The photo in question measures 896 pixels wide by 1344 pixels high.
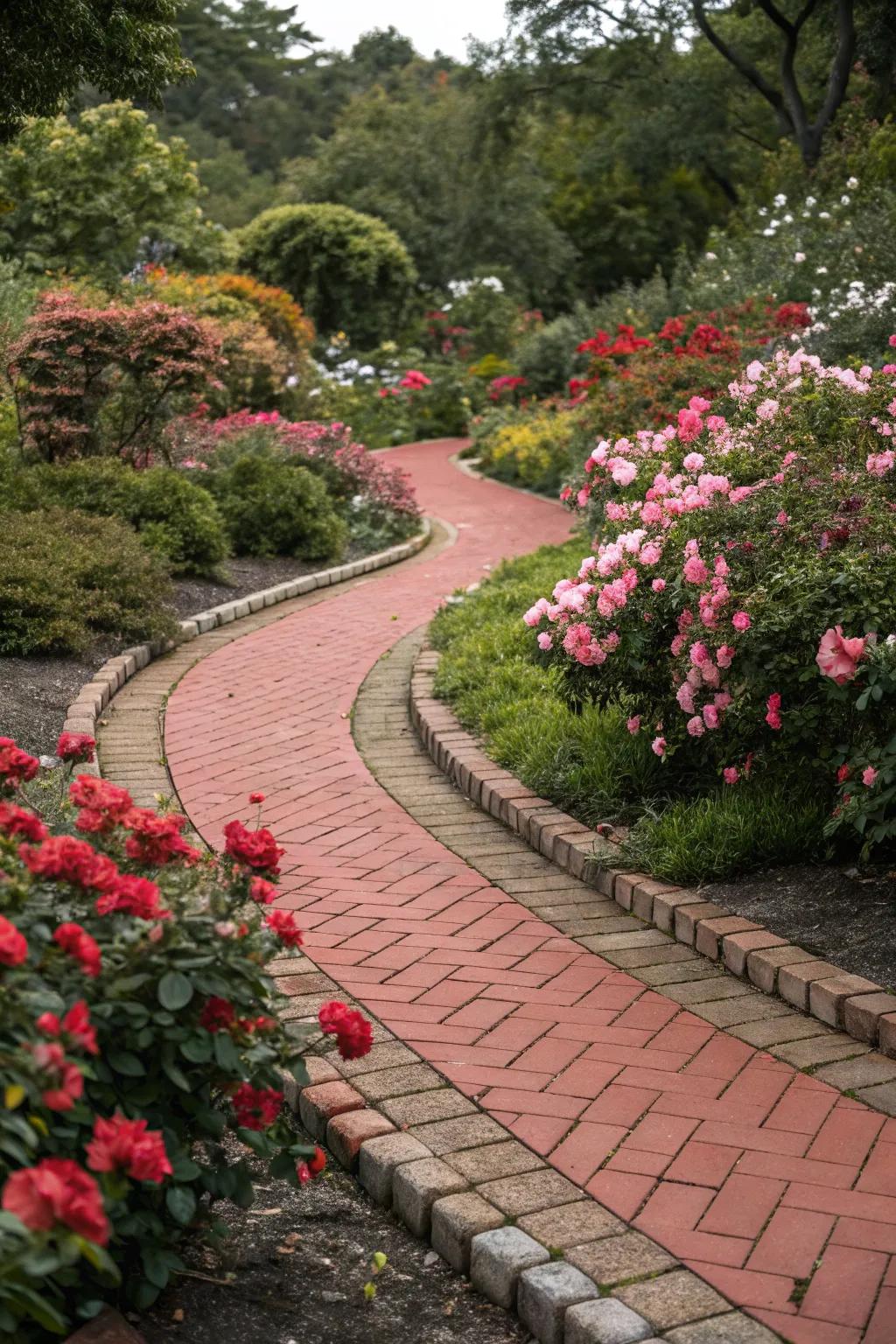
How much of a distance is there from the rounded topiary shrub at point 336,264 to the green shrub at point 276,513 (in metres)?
15.2

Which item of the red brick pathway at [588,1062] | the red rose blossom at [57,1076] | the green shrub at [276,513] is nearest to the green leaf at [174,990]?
the red rose blossom at [57,1076]

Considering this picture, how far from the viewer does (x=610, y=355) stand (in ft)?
46.1

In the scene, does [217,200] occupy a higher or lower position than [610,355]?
higher

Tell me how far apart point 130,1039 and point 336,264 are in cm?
2499

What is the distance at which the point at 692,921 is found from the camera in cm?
438

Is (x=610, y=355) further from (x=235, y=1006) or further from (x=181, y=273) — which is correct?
(x=235, y=1006)

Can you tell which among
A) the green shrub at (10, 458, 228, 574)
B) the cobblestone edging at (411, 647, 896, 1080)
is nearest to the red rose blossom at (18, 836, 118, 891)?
the cobblestone edging at (411, 647, 896, 1080)

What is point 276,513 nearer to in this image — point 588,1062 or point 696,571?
point 696,571

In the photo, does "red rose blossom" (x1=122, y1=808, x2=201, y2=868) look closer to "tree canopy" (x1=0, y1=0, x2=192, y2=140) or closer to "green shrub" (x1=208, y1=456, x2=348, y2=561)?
"tree canopy" (x1=0, y1=0, x2=192, y2=140)

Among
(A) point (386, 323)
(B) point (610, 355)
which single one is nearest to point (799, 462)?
(B) point (610, 355)

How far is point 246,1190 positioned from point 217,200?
36461 mm

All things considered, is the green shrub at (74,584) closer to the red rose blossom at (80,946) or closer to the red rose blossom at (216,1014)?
the red rose blossom at (216,1014)

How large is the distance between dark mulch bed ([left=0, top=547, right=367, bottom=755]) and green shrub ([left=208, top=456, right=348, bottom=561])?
84cm

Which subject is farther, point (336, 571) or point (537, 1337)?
point (336, 571)
